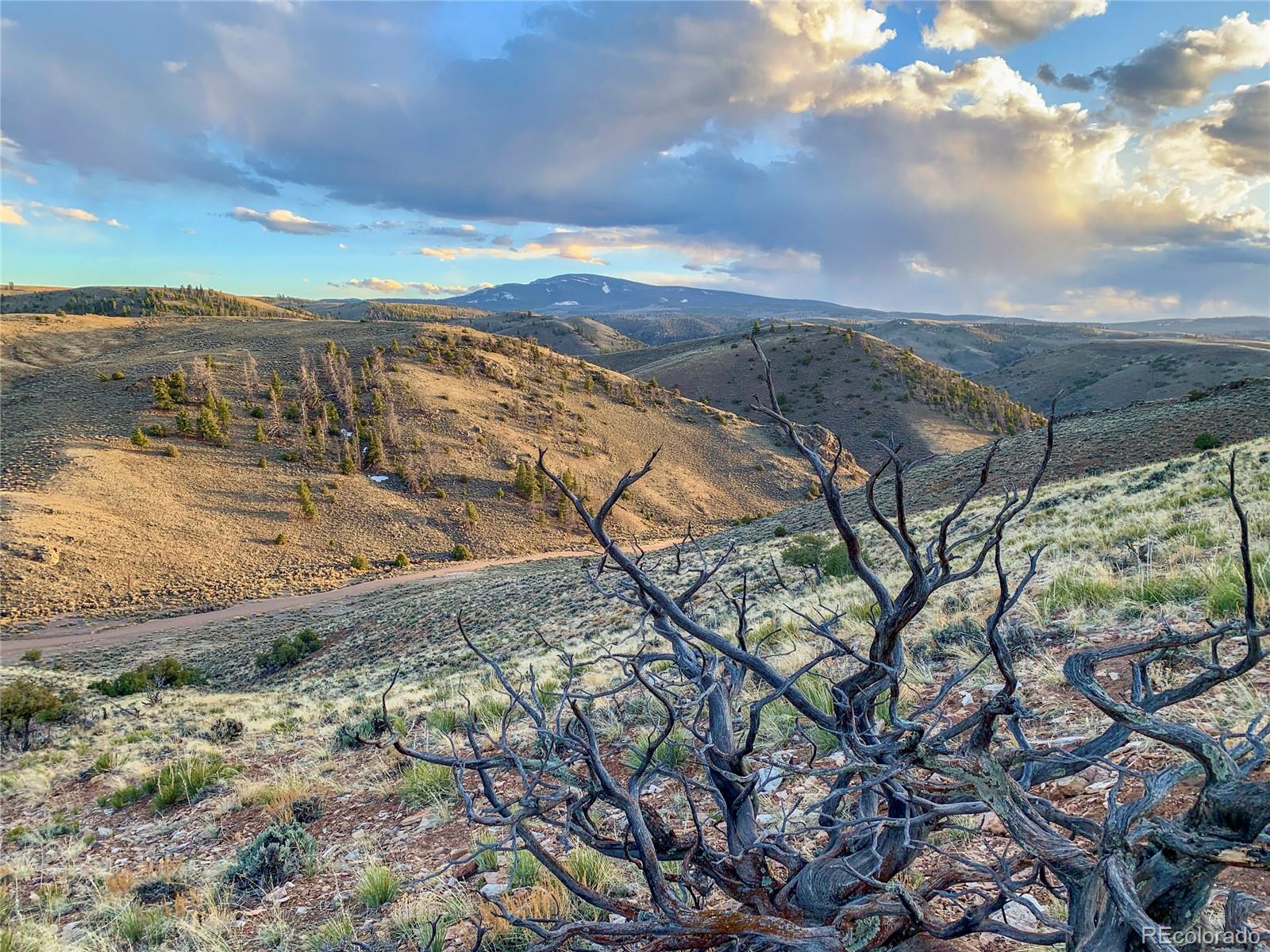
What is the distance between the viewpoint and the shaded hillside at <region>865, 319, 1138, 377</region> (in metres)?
153

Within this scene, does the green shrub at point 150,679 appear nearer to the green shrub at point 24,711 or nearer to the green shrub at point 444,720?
the green shrub at point 24,711

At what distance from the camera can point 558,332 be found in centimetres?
14500

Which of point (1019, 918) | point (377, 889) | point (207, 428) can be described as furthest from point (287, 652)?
point (207, 428)

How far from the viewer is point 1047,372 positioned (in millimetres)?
108375

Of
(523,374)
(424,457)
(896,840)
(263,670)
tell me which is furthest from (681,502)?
(896,840)

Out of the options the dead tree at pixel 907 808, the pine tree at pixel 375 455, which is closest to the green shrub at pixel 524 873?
the dead tree at pixel 907 808

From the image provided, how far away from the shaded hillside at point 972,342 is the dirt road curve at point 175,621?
135 meters

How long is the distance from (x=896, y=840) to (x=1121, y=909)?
77 centimetres

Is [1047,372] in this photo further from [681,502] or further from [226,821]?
[226,821]

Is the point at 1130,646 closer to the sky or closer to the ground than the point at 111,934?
closer to the sky

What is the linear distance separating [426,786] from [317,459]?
44284mm

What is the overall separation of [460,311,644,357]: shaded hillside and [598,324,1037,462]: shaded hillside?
158 ft

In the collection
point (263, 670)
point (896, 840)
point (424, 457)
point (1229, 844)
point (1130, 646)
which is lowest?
point (263, 670)

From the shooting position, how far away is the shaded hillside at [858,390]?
65812 millimetres
